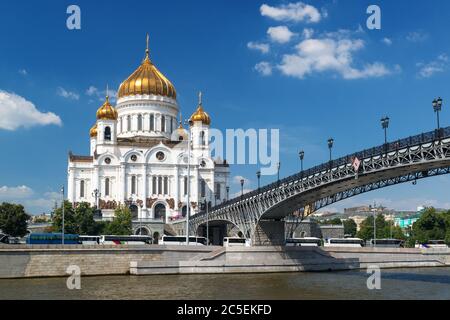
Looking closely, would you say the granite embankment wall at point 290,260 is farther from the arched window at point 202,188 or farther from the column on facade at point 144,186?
the column on facade at point 144,186

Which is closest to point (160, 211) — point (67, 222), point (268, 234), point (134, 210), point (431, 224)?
point (134, 210)

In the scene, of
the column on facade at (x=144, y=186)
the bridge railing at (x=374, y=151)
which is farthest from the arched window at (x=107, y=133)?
the bridge railing at (x=374, y=151)

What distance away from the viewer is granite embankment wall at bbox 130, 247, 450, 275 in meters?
45.3

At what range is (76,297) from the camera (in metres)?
30.3

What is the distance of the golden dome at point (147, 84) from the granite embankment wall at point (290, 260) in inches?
1925

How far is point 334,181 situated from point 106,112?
189 ft

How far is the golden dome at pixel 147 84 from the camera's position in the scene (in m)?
94.9

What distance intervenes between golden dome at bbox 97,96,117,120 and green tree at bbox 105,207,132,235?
63.2ft

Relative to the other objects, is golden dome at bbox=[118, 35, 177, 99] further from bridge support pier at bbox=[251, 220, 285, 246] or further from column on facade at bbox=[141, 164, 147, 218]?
bridge support pier at bbox=[251, 220, 285, 246]

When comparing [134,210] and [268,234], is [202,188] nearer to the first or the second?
[134,210]

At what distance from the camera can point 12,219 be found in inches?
2707
